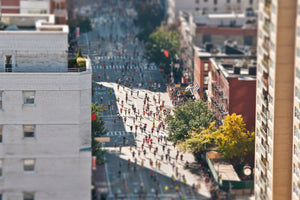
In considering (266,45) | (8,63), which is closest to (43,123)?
(8,63)

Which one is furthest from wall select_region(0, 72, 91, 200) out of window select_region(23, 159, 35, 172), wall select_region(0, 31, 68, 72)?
wall select_region(0, 31, 68, 72)

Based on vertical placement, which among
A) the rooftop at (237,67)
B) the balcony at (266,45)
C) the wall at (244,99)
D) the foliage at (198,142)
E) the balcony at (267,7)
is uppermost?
the balcony at (267,7)

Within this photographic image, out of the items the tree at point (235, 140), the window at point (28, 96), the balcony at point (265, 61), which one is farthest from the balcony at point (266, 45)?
the tree at point (235, 140)

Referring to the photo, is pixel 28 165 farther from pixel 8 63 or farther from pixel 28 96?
pixel 8 63

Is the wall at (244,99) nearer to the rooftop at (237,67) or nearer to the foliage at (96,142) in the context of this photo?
the rooftop at (237,67)

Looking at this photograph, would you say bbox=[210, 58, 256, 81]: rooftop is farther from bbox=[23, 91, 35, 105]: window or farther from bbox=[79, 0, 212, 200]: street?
bbox=[23, 91, 35, 105]: window

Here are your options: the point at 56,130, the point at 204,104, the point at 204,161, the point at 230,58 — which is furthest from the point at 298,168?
the point at 230,58

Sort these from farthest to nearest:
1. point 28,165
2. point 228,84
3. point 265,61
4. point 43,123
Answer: point 228,84 < point 265,61 < point 28,165 < point 43,123
